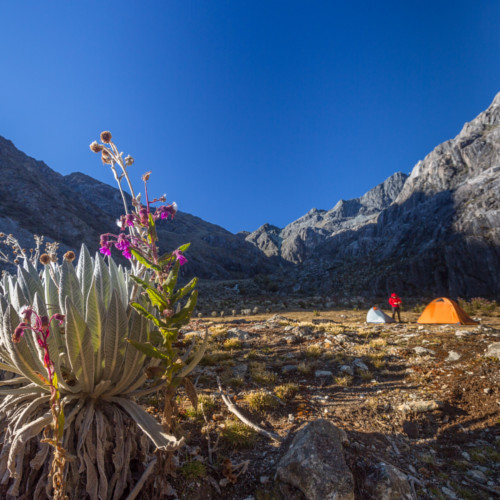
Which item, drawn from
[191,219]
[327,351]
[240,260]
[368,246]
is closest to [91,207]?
[240,260]

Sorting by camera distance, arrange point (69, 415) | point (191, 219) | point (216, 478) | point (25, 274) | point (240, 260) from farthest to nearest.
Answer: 1. point (191, 219)
2. point (240, 260)
3. point (216, 478)
4. point (25, 274)
5. point (69, 415)

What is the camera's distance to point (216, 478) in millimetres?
2678

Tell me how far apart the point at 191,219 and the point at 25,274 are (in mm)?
126453

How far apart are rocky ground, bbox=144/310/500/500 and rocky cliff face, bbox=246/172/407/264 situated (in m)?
88.1

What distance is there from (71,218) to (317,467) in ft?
205

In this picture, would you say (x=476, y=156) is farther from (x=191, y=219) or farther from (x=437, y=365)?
(x=191, y=219)

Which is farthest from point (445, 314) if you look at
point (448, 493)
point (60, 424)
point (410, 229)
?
point (410, 229)

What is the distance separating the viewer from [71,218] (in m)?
52.9

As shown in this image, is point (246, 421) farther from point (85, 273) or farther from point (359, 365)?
point (359, 365)

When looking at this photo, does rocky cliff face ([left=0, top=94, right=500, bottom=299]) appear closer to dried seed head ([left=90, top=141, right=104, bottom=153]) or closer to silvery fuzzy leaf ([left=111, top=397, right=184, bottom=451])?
silvery fuzzy leaf ([left=111, top=397, right=184, bottom=451])

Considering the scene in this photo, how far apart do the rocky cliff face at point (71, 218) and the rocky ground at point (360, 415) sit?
3775 centimetres

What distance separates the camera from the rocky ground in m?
2.71

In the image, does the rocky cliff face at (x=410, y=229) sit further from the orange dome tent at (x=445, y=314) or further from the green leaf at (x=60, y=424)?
the green leaf at (x=60, y=424)

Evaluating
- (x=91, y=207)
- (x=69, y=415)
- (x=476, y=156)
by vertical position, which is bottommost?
(x=69, y=415)
